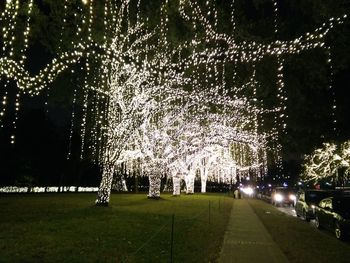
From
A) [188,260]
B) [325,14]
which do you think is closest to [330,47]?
[325,14]

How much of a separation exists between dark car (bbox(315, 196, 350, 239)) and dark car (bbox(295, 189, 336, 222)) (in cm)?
320

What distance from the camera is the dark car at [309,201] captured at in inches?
794

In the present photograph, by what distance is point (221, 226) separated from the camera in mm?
16000

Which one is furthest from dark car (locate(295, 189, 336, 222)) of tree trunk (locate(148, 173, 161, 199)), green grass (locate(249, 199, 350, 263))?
tree trunk (locate(148, 173, 161, 199))

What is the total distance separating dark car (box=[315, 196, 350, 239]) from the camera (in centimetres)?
1369

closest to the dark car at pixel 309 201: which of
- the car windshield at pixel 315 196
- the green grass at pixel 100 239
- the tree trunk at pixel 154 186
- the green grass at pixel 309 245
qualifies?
the car windshield at pixel 315 196

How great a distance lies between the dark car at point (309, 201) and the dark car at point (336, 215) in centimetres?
320

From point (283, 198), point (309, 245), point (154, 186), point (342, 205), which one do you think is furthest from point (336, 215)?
point (283, 198)

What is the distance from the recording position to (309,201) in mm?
20812

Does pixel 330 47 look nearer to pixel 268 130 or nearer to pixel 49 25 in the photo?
pixel 49 25

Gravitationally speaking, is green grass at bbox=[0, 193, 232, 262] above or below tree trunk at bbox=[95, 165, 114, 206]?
below

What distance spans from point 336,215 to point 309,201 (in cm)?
644

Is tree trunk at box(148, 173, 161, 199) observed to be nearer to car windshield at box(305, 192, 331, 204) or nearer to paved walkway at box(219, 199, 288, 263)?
car windshield at box(305, 192, 331, 204)

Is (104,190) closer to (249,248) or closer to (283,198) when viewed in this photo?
(249,248)
